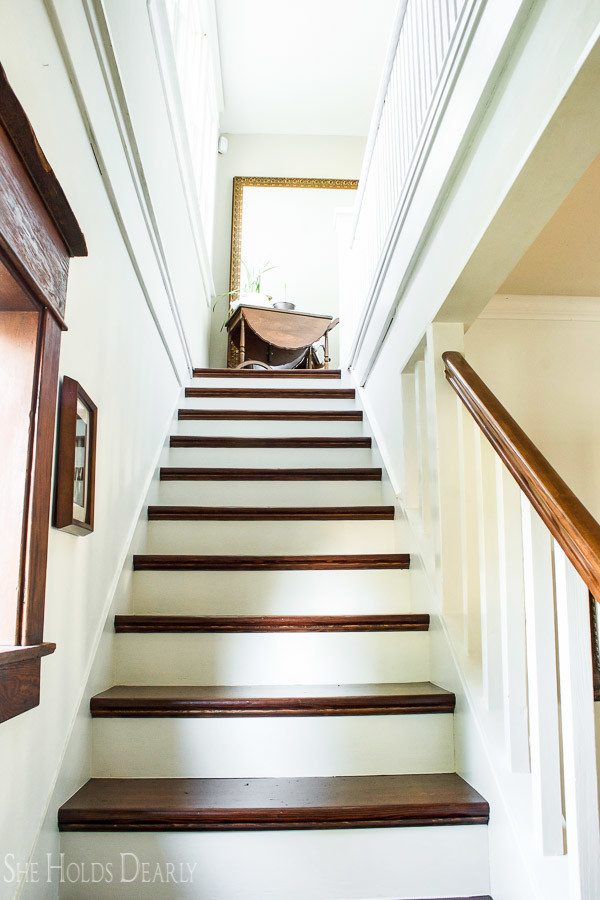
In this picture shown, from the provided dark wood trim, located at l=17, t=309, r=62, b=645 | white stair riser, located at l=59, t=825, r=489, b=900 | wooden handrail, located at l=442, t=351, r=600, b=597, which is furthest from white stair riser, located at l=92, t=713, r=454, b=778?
wooden handrail, located at l=442, t=351, r=600, b=597

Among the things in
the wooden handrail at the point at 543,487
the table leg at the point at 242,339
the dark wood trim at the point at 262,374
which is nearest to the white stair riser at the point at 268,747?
the wooden handrail at the point at 543,487

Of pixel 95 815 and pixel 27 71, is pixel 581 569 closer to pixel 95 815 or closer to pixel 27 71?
pixel 95 815

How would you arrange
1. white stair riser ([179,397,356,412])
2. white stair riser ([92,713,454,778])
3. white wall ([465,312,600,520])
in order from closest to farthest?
white stair riser ([92,713,454,778]), white wall ([465,312,600,520]), white stair riser ([179,397,356,412])

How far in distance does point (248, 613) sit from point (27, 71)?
60.3 inches

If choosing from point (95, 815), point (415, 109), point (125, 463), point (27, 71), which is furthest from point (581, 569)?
point (415, 109)

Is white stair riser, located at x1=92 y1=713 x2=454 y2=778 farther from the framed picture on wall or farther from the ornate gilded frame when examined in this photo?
the ornate gilded frame

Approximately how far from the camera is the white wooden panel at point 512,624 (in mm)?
1377

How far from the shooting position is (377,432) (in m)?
2.92

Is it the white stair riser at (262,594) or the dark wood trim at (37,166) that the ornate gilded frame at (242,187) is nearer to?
the white stair riser at (262,594)

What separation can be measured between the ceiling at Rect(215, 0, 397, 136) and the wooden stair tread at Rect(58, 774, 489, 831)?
4805mm

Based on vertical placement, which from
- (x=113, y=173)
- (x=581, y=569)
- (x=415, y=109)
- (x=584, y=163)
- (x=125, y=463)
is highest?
(x=415, y=109)

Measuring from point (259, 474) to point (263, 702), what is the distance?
118 cm

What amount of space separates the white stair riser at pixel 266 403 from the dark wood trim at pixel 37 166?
2207 mm

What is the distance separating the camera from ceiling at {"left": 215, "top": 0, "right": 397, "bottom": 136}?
15.5ft
